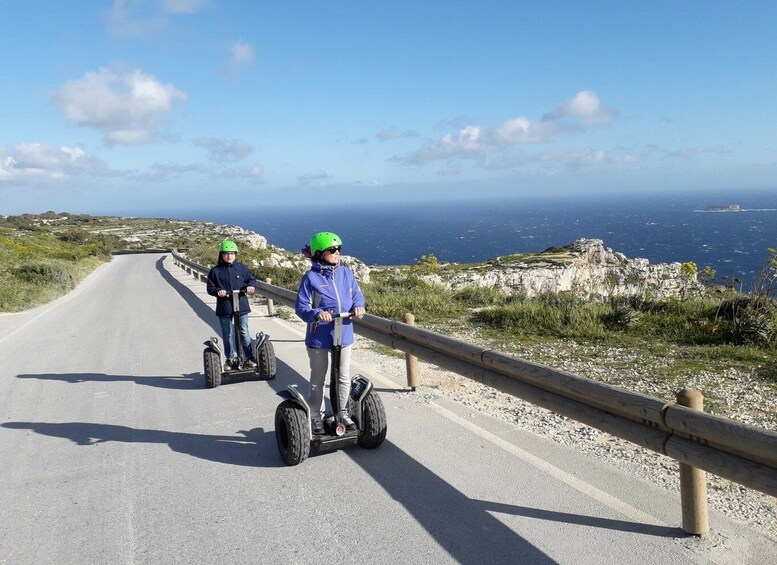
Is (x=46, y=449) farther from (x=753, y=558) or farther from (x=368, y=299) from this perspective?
(x=368, y=299)

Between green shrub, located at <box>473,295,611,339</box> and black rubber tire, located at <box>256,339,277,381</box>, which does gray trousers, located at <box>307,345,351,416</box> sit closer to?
black rubber tire, located at <box>256,339,277,381</box>

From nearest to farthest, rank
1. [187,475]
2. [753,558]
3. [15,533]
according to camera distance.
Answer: [753,558]
[15,533]
[187,475]

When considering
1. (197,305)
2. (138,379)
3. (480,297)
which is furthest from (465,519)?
(197,305)

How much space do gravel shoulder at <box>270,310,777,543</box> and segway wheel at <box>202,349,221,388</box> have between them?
7.14 ft

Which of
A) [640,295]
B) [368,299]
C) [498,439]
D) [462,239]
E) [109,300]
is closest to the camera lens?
[498,439]

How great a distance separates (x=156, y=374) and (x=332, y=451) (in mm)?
4346

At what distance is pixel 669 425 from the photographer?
3412 millimetres

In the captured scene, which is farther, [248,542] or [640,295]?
[640,295]

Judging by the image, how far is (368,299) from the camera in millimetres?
13492

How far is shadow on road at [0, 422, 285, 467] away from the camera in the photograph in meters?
5.02

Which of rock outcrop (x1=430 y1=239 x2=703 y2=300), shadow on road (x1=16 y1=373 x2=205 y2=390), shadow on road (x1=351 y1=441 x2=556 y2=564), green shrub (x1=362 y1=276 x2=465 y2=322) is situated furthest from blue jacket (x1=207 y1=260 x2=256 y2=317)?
rock outcrop (x1=430 y1=239 x2=703 y2=300)

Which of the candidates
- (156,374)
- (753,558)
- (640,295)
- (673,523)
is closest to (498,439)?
(673,523)

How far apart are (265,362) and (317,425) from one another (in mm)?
2785

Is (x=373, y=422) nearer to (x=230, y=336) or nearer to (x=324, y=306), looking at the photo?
(x=324, y=306)
